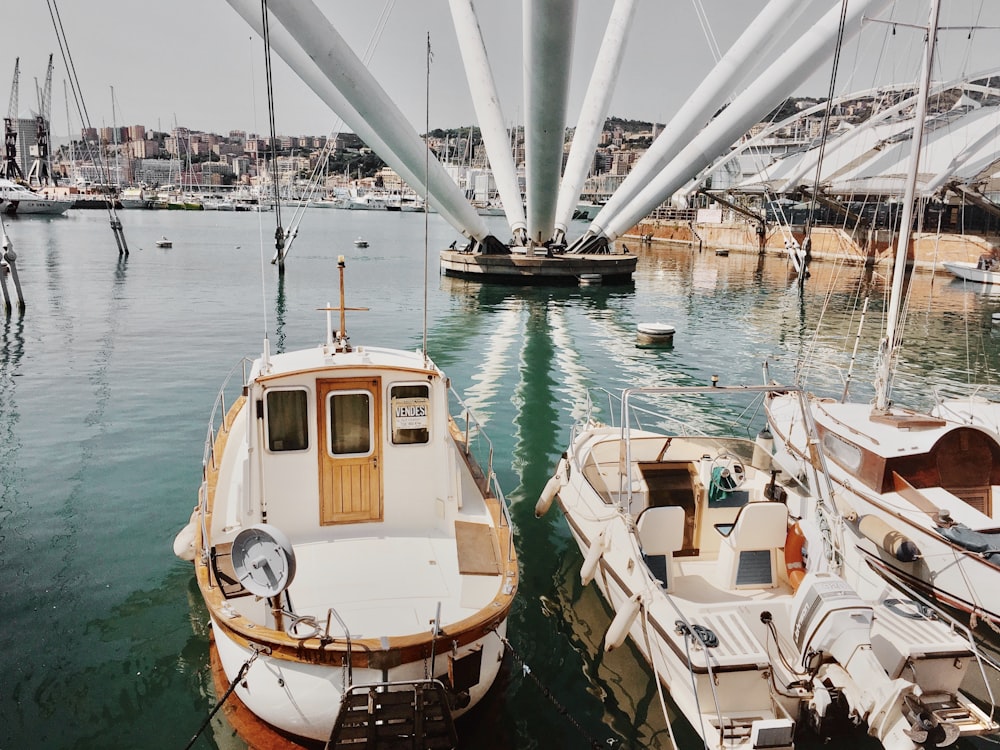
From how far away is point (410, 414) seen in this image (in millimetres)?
7469

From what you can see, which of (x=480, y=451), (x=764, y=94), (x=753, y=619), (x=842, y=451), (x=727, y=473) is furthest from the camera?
(x=764, y=94)

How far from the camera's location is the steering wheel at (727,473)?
27.3 ft

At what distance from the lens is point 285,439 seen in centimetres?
723

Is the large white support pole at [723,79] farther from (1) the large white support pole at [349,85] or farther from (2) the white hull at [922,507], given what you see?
(2) the white hull at [922,507]

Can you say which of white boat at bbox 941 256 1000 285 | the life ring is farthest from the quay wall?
the life ring

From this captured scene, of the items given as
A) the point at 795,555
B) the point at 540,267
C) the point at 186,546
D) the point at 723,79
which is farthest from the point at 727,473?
the point at 540,267

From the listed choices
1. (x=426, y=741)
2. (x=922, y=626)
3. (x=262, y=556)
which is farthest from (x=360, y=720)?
(x=922, y=626)

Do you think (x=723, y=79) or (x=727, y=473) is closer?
(x=727, y=473)

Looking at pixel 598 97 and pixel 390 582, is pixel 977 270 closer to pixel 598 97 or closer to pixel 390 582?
pixel 598 97

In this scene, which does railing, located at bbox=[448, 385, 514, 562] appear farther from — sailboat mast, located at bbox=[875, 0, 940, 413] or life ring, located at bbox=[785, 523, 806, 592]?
sailboat mast, located at bbox=[875, 0, 940, 413]

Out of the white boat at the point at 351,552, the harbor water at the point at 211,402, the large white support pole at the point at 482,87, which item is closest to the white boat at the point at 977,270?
the harbor water at the point at 211,402

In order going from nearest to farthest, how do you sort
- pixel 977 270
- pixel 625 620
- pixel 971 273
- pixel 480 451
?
pixel 625 620, pixel 480 451, pixel 977 270, pixel 971 273

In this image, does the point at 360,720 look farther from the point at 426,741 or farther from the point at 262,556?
the point at 262,556

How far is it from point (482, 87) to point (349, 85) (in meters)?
14.1
